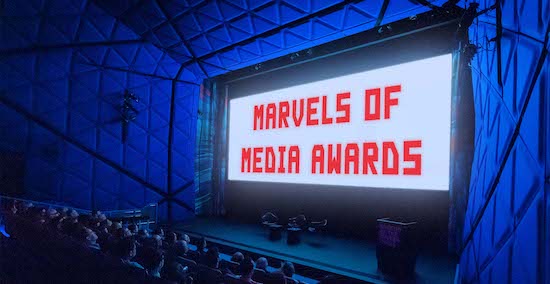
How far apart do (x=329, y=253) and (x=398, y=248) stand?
1336 millimetres

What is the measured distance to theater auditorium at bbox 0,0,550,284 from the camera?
9.34 feet

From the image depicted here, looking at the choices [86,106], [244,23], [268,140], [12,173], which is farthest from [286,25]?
[12,173]

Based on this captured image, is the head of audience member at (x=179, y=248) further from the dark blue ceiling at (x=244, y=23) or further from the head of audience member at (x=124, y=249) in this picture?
the dark blue ceiling at (x=244, y=23)

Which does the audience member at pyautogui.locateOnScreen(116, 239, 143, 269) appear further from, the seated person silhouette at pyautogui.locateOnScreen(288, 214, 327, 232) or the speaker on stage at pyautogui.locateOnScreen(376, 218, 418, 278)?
the seated person silhouette at pyautogui.locateOnScreen(288, 214, 327, 232)

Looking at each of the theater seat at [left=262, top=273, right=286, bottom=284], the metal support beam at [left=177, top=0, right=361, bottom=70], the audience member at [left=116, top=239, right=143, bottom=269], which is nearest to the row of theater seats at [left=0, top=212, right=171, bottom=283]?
the audience member at [left=116, top=239, right=143, bottom=269]

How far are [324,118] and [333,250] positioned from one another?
250 centimetres

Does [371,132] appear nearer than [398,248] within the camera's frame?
No

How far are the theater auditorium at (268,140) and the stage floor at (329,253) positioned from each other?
4 centimetres

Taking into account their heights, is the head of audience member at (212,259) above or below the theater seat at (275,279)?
below

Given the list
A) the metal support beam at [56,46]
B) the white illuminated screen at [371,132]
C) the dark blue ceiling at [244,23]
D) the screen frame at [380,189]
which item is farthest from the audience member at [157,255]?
the dark blue ceiling at [244,23]

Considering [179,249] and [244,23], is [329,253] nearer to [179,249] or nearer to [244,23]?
[179,249]

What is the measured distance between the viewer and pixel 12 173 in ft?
19.9

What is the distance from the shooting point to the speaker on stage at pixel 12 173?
5.98m

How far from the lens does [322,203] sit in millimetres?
6637
